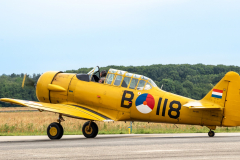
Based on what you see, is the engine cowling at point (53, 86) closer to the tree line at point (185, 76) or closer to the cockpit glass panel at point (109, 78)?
the cockpit glass panel at point (109, 78)

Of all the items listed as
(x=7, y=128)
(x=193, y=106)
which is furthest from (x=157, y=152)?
(x=7, y=128)

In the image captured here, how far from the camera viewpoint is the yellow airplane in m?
14.3

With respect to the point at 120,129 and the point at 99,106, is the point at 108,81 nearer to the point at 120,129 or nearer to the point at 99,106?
the point at 99,106

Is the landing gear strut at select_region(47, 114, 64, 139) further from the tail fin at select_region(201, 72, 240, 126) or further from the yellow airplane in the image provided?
the tail fin at select_region(201, 72, 240, 126)

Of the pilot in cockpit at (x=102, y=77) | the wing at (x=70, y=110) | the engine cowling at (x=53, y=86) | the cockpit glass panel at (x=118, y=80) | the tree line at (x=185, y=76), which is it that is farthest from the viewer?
the tree line at (x=185, y=76)

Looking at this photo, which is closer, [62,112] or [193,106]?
[193,106]

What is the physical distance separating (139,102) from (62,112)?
3.30 m

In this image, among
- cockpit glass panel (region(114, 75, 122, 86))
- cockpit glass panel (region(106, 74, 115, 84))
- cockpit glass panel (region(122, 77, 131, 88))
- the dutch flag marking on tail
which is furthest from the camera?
cockpit glass panel (region(106, 74, 115, 84))

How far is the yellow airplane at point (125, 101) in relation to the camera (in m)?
14.3

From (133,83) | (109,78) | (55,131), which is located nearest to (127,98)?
(133,83)

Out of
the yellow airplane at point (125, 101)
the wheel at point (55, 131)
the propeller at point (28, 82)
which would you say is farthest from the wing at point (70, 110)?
the propeller at point (28, 82)

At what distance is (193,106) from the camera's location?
14172 millimetres

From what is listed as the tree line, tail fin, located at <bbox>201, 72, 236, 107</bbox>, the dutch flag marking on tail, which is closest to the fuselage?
tail fin, located at <bbox>201, 72, 236, 107</bbox>

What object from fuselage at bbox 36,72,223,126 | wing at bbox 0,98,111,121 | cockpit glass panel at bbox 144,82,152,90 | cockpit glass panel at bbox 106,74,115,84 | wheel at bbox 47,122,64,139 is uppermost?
cockpit glass panel at bbox 106,74,115,84
